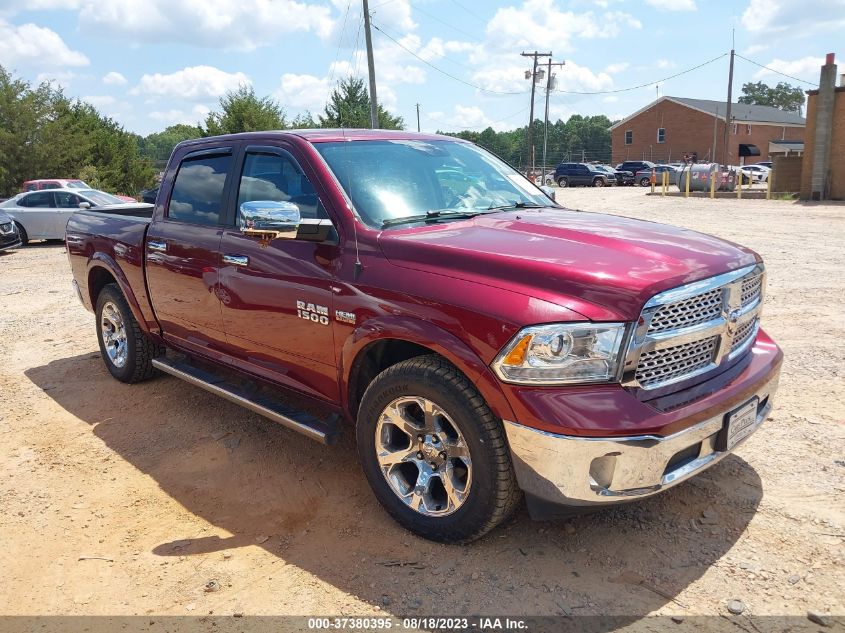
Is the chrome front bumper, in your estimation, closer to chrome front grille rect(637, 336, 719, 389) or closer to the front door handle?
chrome front grille rect(637, 336, 719, 389)

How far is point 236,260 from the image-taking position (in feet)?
13.3

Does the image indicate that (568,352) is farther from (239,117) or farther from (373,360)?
(239,117)

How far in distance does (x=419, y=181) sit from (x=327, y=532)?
6.62 ft

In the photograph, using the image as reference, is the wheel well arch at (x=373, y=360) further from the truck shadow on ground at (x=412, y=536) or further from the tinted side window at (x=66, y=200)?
the tinted side window at (x=66, y=200)

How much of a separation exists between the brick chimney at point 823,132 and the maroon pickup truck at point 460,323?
25.3 metres

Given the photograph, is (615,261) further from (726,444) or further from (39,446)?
(39,446)

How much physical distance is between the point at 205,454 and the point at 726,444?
3154 mm

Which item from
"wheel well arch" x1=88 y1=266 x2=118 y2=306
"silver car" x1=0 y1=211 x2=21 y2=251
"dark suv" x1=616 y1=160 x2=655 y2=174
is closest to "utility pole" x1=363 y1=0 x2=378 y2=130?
"silver car" x1=0 y1=211 x2=21 y2=251

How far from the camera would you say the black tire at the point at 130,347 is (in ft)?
18.0

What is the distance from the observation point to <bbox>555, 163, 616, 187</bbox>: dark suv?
4866cm

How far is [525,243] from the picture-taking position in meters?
3.12

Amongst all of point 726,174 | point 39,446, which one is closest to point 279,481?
point 39,446

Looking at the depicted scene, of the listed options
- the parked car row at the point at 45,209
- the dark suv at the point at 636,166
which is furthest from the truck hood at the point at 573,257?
the dark suv at the point at 636,166

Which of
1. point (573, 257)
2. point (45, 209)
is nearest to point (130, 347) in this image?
point (573, 257)
